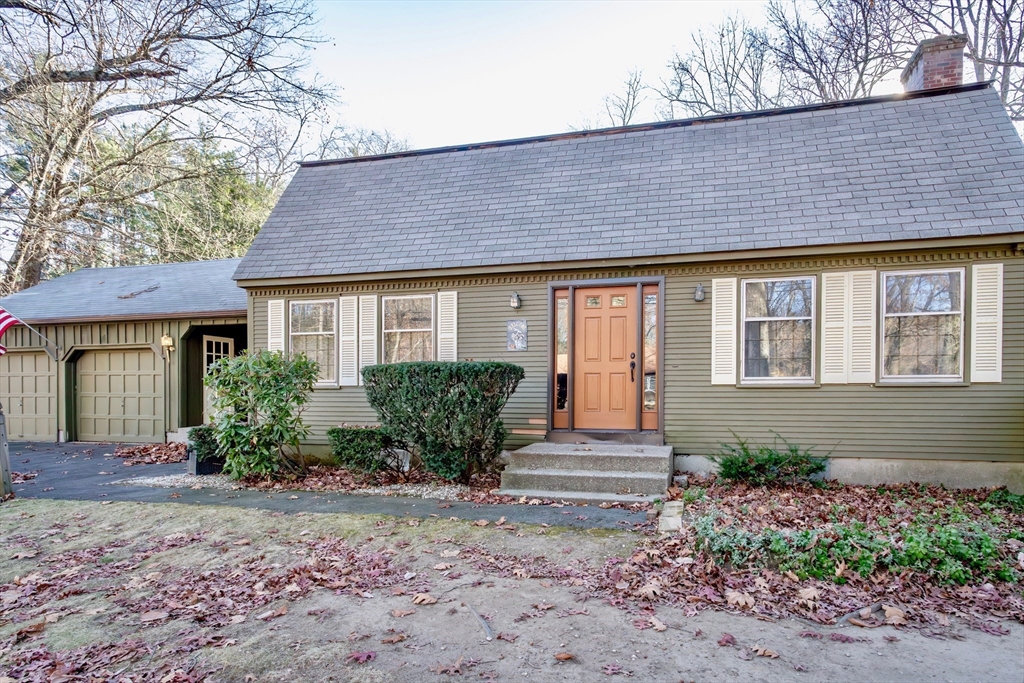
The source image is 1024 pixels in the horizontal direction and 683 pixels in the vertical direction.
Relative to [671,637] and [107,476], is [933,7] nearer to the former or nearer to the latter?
[671,637]

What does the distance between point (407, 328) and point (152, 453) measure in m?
5.32

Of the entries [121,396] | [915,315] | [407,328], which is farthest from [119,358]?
[915,315]

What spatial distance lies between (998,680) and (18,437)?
52.5 ft

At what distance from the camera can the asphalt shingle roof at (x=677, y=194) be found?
713cm

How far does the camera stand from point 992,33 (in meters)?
13.1

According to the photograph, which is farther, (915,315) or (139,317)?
(139,317)

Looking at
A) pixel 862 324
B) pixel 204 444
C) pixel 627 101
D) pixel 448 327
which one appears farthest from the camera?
pixel 627 101

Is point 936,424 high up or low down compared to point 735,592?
up

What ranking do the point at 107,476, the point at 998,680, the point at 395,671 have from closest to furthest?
the point at 998,680, the point at 395,671, the point at 107,476

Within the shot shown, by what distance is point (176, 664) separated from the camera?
9.77ft

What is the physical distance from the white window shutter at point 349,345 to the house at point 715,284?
0.10 feet

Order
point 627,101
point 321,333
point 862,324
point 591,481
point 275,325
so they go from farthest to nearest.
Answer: point 627,101, point 275,325, point 321,333, point 862,324, point 591,481

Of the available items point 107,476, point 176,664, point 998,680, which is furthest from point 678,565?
point 107,476

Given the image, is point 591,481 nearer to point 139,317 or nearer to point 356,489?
→ point 356,489
